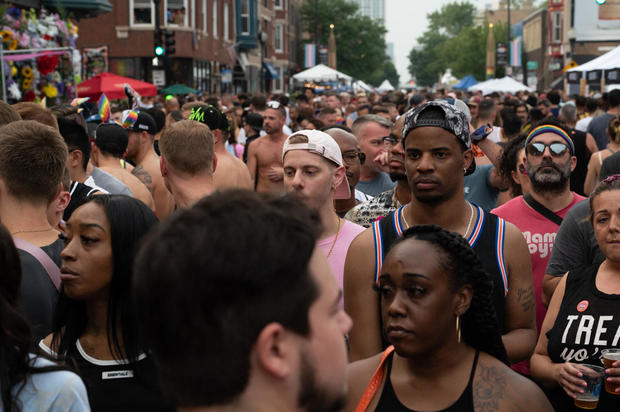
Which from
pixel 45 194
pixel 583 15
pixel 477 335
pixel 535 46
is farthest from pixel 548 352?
pixel 535 46

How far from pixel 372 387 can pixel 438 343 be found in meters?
0.30

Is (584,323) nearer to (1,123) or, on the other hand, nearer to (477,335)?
(477,335)

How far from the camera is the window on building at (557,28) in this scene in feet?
258

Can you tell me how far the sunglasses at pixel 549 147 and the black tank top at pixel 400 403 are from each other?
3054 mm

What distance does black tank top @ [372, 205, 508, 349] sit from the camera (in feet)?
12.0

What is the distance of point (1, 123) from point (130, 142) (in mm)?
2542

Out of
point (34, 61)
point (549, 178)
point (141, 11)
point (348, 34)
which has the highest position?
point (348, 34)

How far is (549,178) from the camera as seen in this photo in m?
5.61

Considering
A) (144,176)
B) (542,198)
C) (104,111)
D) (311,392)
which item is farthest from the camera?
(104,111)

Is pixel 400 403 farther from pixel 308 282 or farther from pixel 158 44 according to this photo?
pixel 158 44

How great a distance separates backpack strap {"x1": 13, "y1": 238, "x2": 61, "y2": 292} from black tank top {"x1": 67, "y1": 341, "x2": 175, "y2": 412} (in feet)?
1.66

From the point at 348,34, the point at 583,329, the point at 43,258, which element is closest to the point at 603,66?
the point at 583,329

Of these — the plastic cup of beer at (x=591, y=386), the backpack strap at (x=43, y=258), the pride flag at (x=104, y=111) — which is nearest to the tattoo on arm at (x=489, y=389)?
the plastic cup of beer at (x=591, y=386)

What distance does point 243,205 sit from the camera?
1.73 metres
